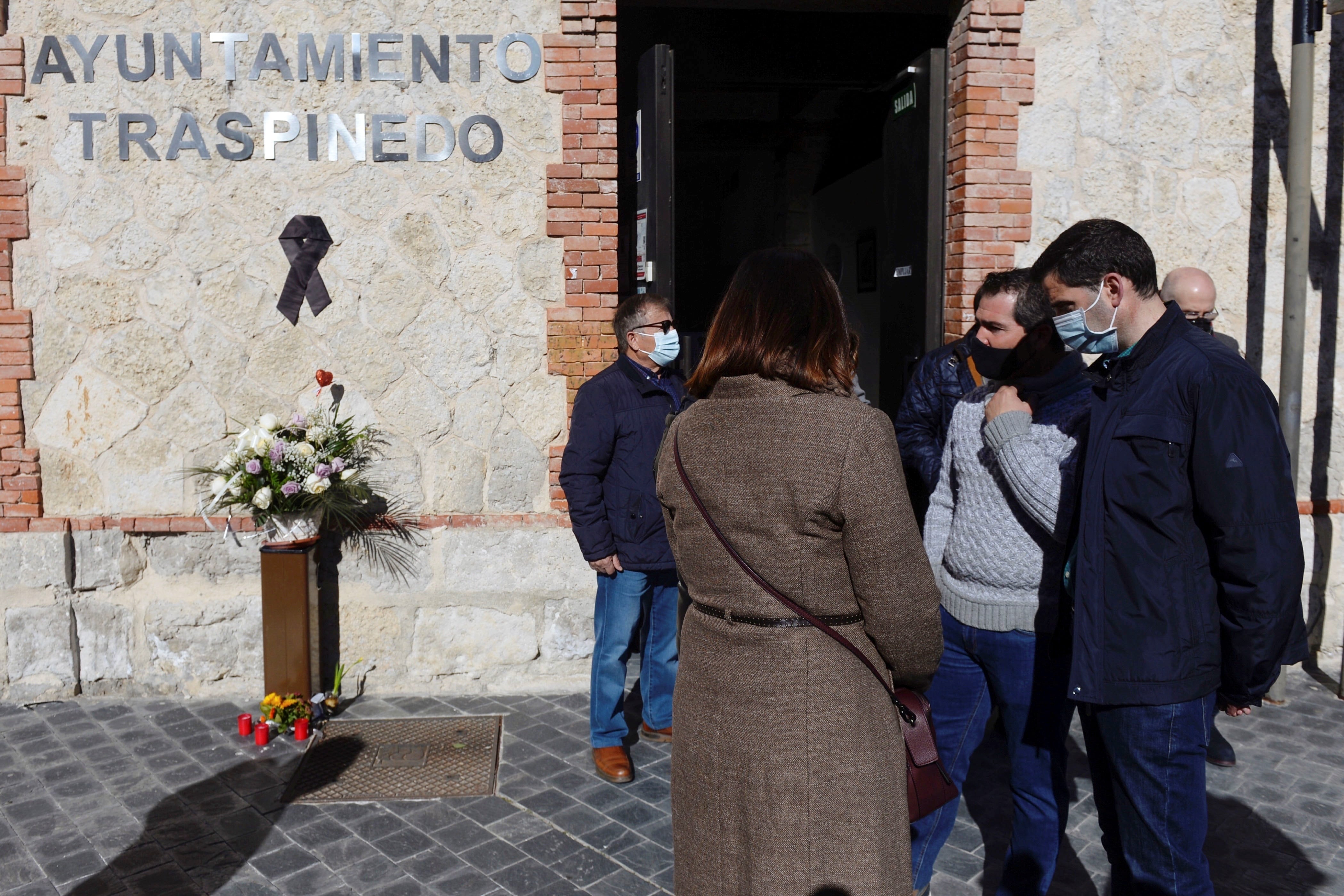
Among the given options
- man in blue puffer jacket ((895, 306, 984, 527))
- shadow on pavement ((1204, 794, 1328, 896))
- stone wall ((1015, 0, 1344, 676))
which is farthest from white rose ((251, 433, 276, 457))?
shadow on pavement ((1204, 794, 1328, 896))

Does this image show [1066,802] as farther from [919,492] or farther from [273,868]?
[273,868]

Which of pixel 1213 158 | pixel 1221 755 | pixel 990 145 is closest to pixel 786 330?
pixel 1221 755

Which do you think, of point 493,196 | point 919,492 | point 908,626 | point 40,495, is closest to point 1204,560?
point 908,626

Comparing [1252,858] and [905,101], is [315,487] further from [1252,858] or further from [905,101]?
[1252,858]

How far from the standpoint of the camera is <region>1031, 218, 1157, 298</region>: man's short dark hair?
2551mm

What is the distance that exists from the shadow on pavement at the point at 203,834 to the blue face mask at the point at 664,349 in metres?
2.27

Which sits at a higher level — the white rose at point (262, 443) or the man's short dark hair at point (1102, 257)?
the man's short dark hair at point (1102, 257)

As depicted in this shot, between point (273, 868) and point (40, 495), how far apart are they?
283 centimetres

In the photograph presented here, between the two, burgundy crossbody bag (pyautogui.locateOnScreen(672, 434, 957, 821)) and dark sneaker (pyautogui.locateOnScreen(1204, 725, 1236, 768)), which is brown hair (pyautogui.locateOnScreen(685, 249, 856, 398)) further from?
dark sneaker (pyautogui.locateOnScreen(1204, 725, 1236, 768))

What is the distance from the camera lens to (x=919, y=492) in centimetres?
497

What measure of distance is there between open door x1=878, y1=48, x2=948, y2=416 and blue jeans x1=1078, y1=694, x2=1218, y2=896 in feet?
11.1

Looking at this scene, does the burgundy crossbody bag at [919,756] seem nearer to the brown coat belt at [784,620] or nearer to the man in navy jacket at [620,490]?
the brown coat belt at [784,620]

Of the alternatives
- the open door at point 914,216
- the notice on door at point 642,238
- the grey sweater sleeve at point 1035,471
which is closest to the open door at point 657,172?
the notice on door at point 642,238

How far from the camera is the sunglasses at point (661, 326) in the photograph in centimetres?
431
